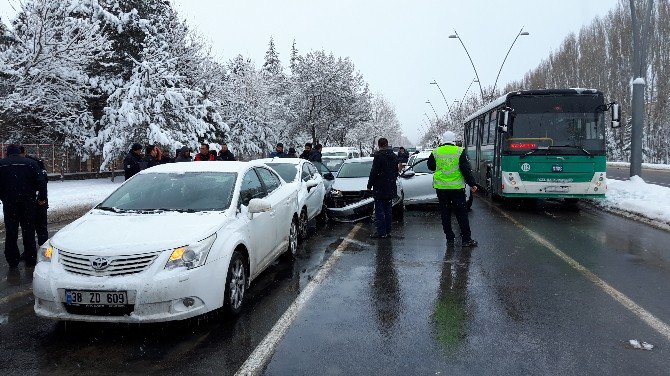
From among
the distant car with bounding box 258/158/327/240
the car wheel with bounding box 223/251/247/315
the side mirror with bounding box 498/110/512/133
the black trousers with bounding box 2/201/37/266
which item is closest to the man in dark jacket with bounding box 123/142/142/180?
the distant car with bounding box 258/158/327/240

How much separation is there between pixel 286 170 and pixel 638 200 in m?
9.41

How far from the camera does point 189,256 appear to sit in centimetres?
436

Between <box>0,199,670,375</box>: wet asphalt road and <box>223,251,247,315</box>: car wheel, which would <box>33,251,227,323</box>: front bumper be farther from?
<box>223,251,247,315</box>: car wheel

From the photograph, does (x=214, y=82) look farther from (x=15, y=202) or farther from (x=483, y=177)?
(x=15, y=202)

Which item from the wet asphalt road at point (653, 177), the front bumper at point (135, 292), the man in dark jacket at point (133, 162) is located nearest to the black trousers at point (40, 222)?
the man in dark jacket at point (133, 162)

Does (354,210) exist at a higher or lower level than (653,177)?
higher

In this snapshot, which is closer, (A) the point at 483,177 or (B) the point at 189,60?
(A) the point at 483,177

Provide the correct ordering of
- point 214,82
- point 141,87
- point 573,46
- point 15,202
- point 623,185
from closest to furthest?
point 15,202, point 623,185, point 141,87, point 214,82, point 573,46

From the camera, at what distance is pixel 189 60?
1189 inches

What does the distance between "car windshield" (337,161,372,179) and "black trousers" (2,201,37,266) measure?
22.9 ft

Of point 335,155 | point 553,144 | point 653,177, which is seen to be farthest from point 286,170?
point 653,177

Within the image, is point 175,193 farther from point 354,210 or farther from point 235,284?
point 354,210

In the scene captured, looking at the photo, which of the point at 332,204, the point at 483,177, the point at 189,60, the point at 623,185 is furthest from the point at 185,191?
the point at 189,60

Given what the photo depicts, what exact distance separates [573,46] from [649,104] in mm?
10693
